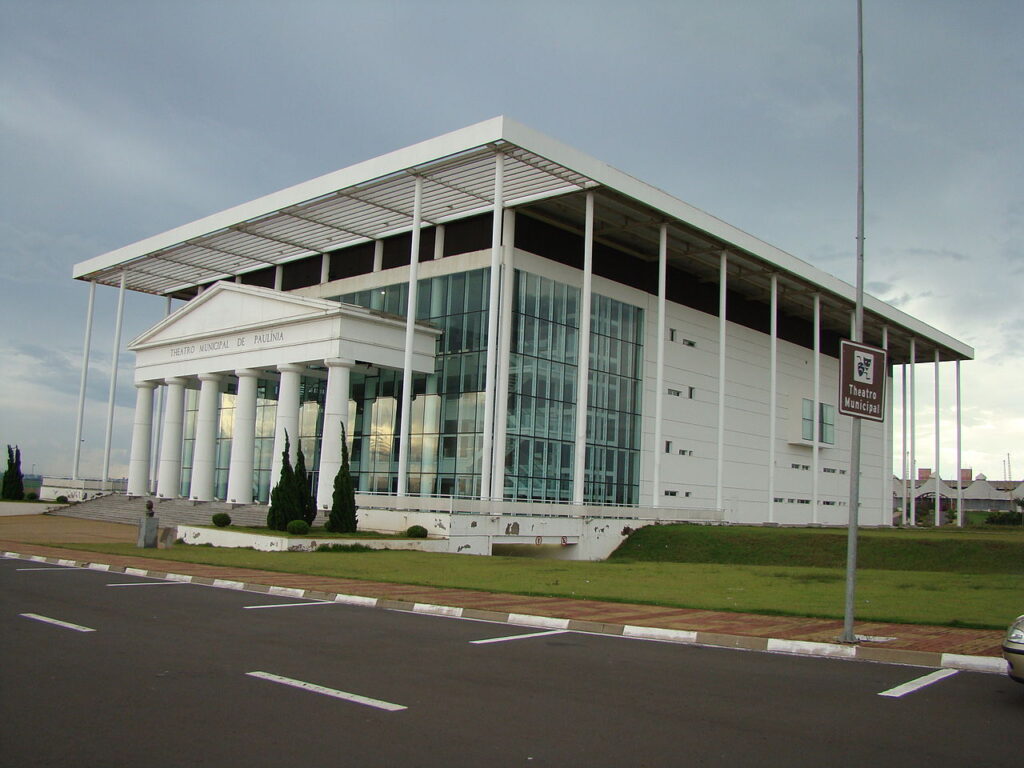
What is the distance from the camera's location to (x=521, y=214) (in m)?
42.0

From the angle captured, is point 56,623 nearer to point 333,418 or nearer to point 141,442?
point 333,418

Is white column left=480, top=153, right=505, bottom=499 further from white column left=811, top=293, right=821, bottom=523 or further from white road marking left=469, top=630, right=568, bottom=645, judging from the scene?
white column left=811, top=293, right=821, bottom=523

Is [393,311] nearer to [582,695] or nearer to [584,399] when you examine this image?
[584,399]

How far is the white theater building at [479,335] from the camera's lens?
38.5 meters

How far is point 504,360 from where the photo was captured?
39.9m

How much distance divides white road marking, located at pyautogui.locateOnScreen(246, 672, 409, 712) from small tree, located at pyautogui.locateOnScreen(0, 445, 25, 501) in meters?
50.8

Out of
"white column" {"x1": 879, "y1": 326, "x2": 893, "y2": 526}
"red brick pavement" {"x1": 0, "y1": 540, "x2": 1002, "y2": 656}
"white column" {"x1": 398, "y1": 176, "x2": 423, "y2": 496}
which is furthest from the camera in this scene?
"white column" {"x1": 879, "y1": 326, "x2": 893, "y2": 526}

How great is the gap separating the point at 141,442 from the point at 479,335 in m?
23.2

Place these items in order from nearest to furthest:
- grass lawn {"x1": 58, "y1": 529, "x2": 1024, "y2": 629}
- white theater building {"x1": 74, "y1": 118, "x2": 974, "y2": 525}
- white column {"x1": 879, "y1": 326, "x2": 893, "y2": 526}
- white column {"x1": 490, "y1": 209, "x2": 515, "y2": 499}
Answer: grass lawn {"x1": 58, "y1": 529, "x2": 1024, "y2": 629} → white theater building {"x1": 74, "y1": 118, "x2": 974, "y2": 525} → white column {"x1": 490, "y1": 209, "x2": 515, "y2": 499} → white column {"x1": 879, "y1": 326, "x2": 893, "y2": 526}

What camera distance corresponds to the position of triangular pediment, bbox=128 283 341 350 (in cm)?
4059

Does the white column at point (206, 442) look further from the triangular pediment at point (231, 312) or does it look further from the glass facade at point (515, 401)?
the glass facade at point (515, 401)

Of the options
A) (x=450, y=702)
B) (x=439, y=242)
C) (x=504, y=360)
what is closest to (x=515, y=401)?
(x=504, y=360)

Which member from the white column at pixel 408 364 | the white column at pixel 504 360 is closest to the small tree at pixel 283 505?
the white column at pixel 408 364

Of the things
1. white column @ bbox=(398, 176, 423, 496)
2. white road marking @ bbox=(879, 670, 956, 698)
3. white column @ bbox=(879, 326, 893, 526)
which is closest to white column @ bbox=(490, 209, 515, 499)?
white column @ bbox=(398, 176, 423, 496)
